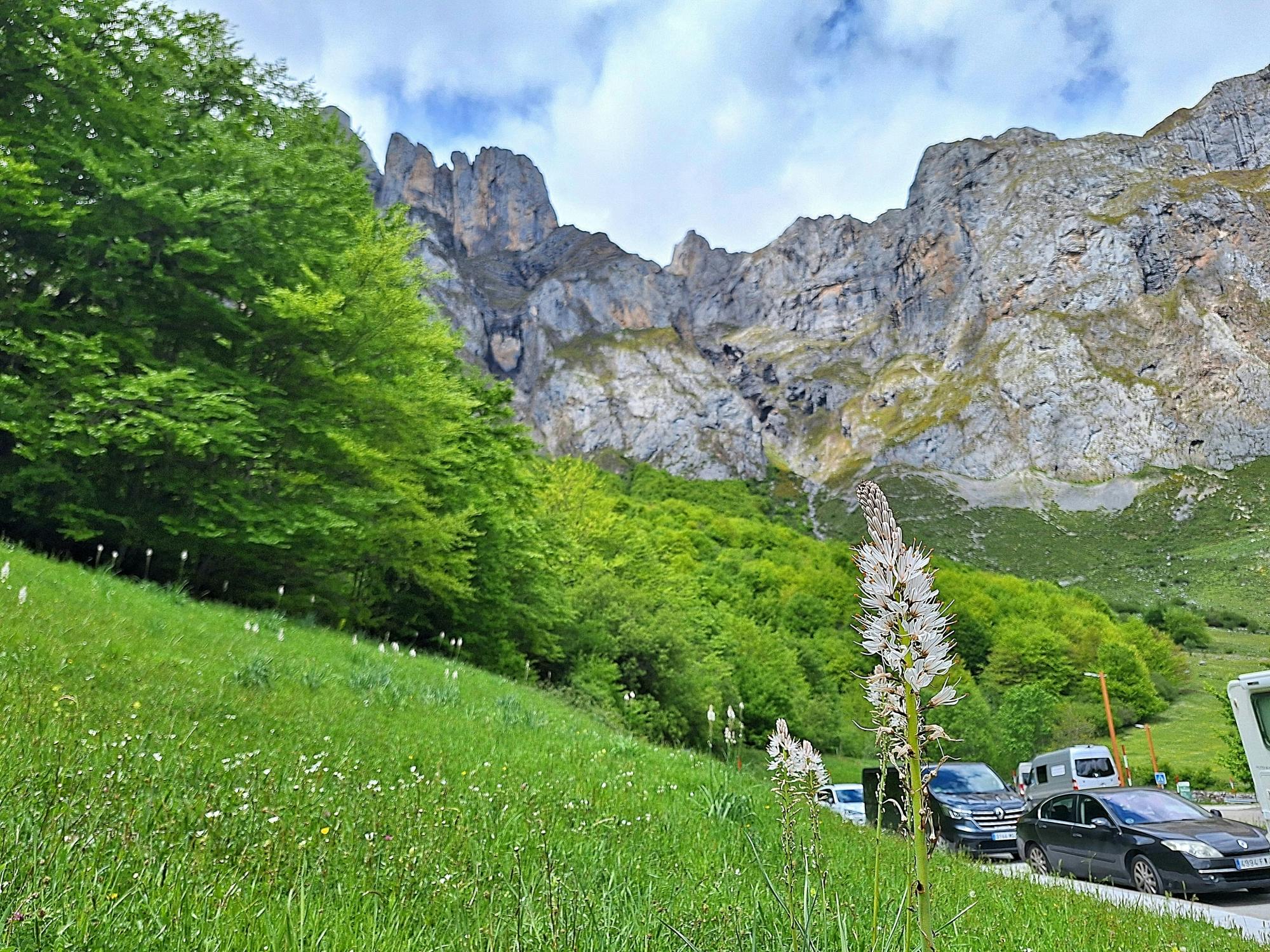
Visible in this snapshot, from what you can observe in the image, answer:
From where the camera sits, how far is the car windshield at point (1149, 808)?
11.2 meters

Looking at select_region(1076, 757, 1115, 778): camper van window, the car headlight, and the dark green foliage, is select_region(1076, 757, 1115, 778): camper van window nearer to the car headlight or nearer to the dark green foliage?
the car headlight

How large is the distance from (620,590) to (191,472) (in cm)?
1934

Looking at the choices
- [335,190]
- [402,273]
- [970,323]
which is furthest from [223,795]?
[970,323]

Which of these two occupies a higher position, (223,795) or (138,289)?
(138,289)

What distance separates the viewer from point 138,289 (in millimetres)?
14781

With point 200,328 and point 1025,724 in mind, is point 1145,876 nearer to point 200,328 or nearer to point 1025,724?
point 200,328

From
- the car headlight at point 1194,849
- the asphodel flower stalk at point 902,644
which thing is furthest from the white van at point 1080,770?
the asphodel flower stalk at point 902,644

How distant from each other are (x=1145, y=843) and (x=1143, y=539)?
139 meters

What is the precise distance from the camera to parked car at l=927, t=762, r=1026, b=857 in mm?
15398

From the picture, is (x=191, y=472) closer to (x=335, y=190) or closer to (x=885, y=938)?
(x=335, y=190)

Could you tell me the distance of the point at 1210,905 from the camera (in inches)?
381

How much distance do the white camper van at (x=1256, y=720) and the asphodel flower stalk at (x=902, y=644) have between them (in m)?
12.9

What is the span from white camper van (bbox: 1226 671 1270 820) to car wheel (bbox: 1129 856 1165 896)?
71.7 inches

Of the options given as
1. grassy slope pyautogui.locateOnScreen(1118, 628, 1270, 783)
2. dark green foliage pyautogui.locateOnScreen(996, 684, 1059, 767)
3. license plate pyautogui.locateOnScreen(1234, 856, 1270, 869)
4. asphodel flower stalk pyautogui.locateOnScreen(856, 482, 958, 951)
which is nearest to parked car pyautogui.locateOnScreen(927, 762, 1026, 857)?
license plate pyautogui.locateOnScreen(1234, 856, 1270, 869)
